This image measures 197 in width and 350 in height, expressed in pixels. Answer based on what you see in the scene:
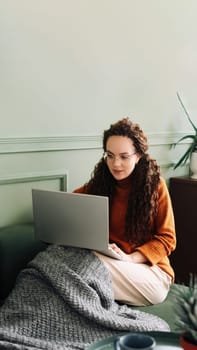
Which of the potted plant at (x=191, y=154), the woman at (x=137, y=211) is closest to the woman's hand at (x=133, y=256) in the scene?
the woman at (x=137, y=211)

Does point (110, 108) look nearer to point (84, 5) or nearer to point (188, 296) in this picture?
point (84, 5)

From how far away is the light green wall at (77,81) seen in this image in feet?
6.27

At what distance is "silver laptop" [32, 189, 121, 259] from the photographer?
1586 mm

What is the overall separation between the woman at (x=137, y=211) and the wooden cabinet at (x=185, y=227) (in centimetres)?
69

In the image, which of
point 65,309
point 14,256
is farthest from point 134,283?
point 14,256

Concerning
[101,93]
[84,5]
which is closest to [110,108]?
[101,93]

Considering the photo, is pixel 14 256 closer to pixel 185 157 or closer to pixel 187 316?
pixel 187 316

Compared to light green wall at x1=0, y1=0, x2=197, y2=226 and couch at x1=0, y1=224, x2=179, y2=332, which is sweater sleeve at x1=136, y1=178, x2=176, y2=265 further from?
light green wall at x1=0, y1=0, x2=197, y2=226

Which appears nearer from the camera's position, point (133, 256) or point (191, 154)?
point (133, 256)

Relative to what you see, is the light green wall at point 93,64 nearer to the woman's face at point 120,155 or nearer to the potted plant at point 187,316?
the woman's face at point 120,155

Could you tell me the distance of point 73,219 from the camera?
1645mm

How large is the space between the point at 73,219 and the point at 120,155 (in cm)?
31

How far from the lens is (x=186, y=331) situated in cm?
95

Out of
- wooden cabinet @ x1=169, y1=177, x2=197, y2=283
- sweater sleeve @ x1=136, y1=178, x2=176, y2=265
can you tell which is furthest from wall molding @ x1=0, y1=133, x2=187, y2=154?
wooden cabinet @ x1=169, y1=177, x2=197, y2=283
